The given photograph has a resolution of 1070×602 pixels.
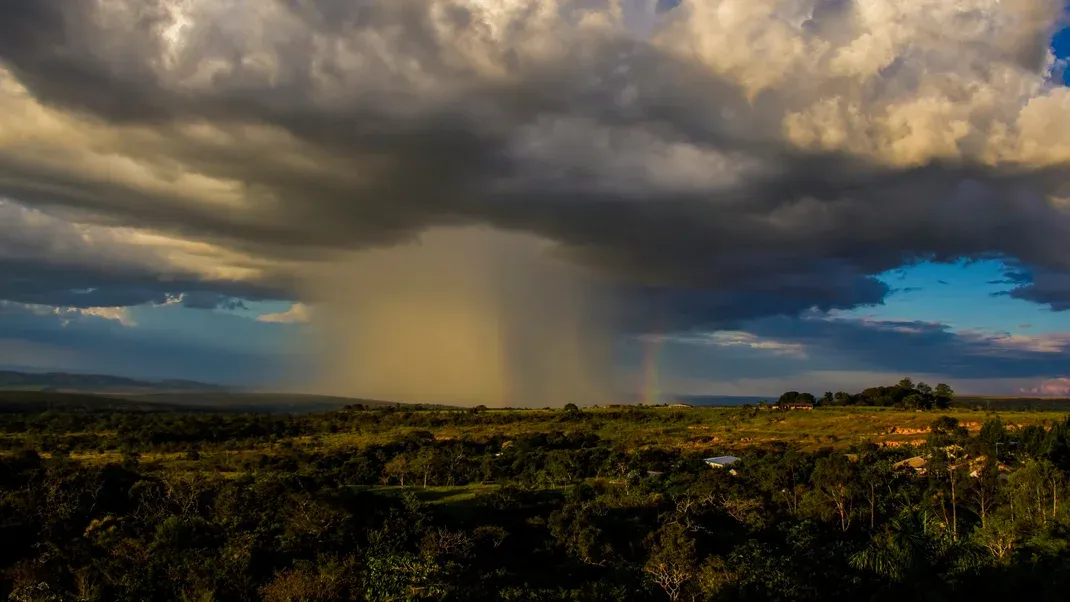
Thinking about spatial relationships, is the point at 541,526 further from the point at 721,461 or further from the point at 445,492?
the point at 721,461

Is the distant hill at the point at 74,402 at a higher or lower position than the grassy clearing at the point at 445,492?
higher

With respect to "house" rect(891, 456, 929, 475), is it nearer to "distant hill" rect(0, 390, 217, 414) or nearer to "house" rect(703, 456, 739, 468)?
"house" rect(703, 456, 739, 468)

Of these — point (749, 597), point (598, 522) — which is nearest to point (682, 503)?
point (598, 522)

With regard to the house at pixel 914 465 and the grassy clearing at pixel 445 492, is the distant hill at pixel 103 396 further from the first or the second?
the house at pixel 914 465

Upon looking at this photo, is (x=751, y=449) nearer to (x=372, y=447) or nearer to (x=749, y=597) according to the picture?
(x=372, y=447)

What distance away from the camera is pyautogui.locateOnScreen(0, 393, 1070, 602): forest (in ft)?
89.2

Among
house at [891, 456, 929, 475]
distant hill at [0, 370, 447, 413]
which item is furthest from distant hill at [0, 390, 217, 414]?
house at [891, 456, 929, 475]

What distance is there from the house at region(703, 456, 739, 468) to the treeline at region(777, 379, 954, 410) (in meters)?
82.9

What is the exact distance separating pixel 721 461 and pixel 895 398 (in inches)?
4127

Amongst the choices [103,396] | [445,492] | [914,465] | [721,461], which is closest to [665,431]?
[721,461]

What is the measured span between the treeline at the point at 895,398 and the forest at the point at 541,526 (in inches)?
2931

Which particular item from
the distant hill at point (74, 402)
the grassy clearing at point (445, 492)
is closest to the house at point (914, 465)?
the grassy clearing at point (445, 492)

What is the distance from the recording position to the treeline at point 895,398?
148250mm

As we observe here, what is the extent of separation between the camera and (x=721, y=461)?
75625mm
